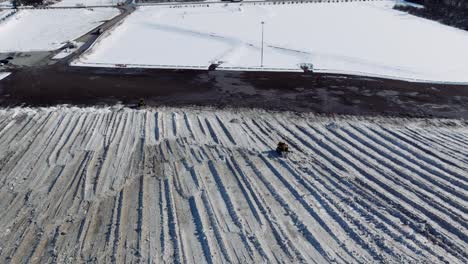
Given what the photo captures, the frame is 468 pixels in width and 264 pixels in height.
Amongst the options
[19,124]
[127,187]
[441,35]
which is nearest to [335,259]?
[127,187]

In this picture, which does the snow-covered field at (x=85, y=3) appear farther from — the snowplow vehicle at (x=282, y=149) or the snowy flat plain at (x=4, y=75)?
the snowplow vehicle at (x=282, y=149)

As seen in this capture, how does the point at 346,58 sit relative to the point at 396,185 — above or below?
above

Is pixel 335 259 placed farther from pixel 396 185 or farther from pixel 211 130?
pixel 211 130

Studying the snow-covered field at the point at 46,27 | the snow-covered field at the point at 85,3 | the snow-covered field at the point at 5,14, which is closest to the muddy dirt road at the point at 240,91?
the snow-covered field at the point at 46,27

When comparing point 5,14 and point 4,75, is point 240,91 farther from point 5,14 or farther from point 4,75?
point 5,14

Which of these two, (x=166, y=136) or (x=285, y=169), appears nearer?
(x=285, y=169)
